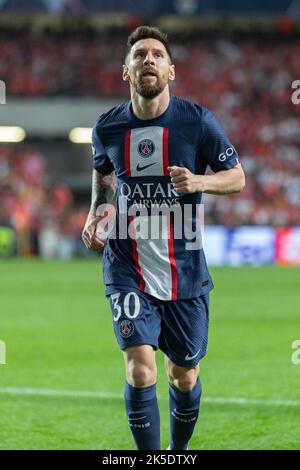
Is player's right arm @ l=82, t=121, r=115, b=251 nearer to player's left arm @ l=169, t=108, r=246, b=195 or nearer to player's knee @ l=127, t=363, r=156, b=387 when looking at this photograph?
player's left arm @ l=169, t=108, r=246, b=195

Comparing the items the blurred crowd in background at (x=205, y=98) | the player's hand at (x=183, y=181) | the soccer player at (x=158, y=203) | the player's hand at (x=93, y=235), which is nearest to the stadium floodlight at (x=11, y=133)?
the blurred crowd in background at (x=205, y=98)

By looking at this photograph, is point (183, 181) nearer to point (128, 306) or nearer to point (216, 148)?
point (216, 148)

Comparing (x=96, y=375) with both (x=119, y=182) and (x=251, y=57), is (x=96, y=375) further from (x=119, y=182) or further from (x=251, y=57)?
(x=251, y=57)

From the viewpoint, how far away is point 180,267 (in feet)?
17.0

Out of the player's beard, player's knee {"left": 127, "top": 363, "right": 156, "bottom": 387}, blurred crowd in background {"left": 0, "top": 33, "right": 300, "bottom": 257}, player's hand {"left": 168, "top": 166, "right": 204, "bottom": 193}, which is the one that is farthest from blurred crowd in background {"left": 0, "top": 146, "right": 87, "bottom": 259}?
player's hand {"left": 168, "top": 166, "right": 204, "bottom": 193}

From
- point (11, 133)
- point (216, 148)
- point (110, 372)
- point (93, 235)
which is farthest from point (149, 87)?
point (11, 133)

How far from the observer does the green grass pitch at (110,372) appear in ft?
19.9

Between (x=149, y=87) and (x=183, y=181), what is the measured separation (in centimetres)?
61

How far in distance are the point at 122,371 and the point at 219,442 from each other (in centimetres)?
300

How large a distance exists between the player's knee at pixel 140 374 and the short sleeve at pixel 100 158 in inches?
45.0

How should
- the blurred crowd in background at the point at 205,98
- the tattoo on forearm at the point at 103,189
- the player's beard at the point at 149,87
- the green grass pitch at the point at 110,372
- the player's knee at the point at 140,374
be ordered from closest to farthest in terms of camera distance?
the player's knee at the point at 140,374
the player's beard at the point at 149,87
the tattoo on forearm at the point at 103,189
the green grass pitch at the point at 110,372
the blurred crowd in background at the point at 205,98

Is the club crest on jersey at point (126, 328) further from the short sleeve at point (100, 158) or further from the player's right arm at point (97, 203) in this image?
the short sleeve at point (100, 158)

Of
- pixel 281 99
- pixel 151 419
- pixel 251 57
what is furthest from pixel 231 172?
pixel 251 57

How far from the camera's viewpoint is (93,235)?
210 inches
